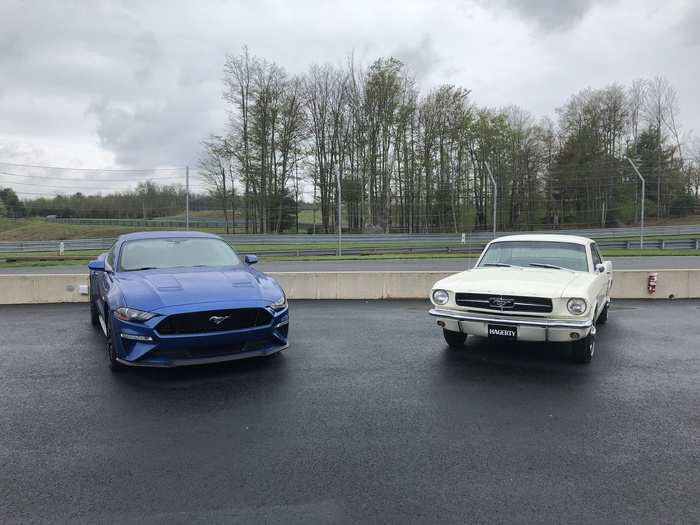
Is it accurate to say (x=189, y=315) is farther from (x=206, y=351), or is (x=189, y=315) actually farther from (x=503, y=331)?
(x=503, y=331)

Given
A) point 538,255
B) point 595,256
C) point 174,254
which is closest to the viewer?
point 174,254

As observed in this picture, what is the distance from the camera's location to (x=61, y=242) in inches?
1296

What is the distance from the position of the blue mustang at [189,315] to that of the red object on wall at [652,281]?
31.4 feet

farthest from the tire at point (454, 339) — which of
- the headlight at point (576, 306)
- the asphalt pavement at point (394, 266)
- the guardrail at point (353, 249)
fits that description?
the guardrail at point (353, 249)

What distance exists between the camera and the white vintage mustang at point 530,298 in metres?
5.68

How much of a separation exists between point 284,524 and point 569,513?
1.61 metres

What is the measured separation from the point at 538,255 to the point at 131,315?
5405 mm

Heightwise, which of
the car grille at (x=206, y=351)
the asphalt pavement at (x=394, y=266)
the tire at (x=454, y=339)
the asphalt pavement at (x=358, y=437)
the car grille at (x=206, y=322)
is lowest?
the asphalt pavement at (x=394, y=266)

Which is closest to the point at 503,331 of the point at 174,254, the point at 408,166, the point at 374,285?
the point at 174,254

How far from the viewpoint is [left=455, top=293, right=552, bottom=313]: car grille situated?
18.9ft

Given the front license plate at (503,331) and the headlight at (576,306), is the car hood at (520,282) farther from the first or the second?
the front license plate at (503,331)

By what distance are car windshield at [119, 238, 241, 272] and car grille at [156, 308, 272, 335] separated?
159 centimetres

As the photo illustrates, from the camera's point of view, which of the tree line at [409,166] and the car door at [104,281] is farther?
the tree line at [409,166]

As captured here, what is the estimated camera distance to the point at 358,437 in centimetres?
396
